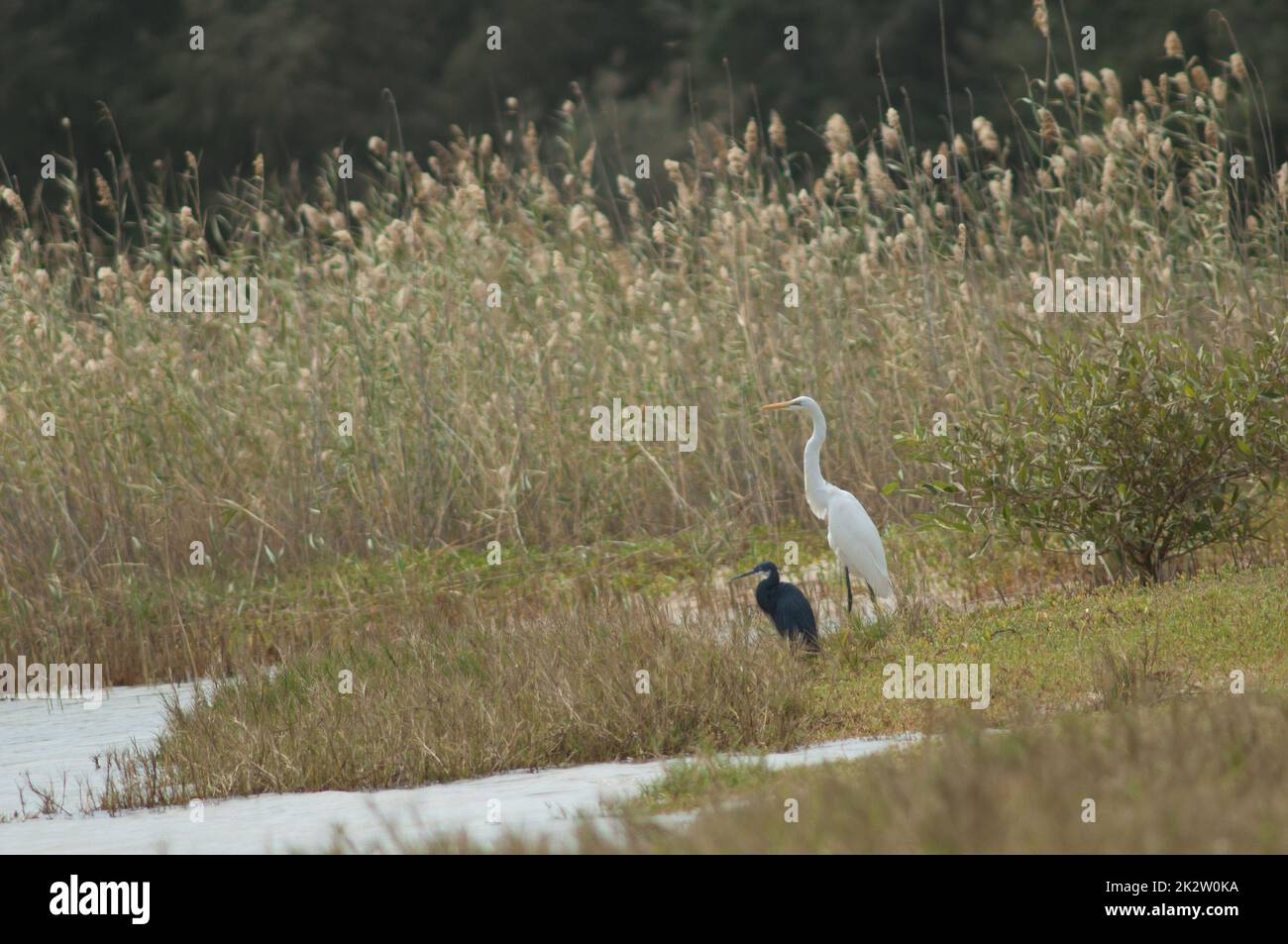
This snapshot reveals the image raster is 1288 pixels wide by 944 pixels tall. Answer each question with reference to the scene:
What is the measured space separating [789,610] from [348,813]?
2.47 meters

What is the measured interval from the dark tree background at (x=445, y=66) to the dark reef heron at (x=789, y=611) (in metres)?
15.8

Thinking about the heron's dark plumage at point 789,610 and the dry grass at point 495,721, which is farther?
the heron's dark plumage at point 789,610

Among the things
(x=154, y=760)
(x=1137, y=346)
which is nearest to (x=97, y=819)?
(x=154, y=760)

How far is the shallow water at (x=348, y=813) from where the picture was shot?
484 cm

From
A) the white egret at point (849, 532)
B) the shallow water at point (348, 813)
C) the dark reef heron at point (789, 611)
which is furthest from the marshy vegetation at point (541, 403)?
the shallow water at point (348, 813)

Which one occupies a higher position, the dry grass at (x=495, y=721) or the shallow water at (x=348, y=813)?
the dry grass at (x=495, y=721)

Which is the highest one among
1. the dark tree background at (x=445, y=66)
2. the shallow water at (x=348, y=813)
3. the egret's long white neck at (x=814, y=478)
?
the dark tree background at (x=445, y=66)

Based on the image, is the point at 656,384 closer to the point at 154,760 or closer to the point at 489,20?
the point at 154,760

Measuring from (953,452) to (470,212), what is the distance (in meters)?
4.21

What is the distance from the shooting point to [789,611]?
7.23m

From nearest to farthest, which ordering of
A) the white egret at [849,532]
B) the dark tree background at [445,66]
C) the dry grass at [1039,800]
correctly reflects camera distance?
1. the dry grass at [1039,800]
2. the white egret at [849,532]
3. the dark tree background at [445,66]

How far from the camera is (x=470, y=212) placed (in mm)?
11125

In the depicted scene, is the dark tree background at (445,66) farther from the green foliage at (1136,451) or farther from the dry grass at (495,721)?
the dry grass at (495,721)

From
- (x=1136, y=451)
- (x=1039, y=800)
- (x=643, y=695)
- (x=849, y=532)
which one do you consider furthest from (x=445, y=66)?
(x=1039, y=800)
